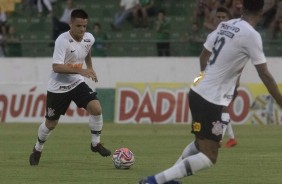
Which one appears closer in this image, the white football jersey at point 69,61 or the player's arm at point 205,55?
the player's arm at point 205,55

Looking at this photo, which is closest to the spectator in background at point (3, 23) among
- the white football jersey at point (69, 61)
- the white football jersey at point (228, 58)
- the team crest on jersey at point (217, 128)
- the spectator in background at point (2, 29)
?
the spectator in background at point (2, 29)

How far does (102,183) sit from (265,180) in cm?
199

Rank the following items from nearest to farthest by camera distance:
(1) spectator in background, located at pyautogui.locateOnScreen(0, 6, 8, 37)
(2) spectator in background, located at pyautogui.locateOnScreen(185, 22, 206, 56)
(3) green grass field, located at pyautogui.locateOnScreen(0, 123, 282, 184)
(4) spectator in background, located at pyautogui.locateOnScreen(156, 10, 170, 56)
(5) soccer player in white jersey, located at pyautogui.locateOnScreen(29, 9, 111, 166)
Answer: (3) green grass field, located at pyautogui.locateOnScreen(0, 123, 282, 184) → (5) soccer player in white jersey, located at pyautogui.locateOnScreen(29, 9, 111, 166) → (2) spectator in background, located at pyautogui.locateOnScreen(185, 22, 206, 56) → (4) spectator in background, located at pyautogui.locateOnScreen(156, 10, 170, 56) → (1) spectator in background, located at pyautogui.locateOnScreen(0, 6, 8, 37)

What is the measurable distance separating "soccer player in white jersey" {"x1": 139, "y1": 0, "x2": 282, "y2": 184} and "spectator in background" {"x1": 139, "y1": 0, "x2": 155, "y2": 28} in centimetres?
1660

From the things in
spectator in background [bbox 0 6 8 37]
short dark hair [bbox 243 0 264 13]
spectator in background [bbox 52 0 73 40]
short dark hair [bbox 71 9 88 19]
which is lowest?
spectator in background [bbox 0 6 8 37]

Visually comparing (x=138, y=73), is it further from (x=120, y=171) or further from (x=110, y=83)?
(x=120, y=171)

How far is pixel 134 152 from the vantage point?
15.8 metres

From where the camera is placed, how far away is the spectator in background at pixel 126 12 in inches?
1030

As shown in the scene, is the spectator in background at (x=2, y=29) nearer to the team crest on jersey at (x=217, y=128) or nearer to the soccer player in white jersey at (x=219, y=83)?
the soccer player in white jersey at (x=219, y=83)

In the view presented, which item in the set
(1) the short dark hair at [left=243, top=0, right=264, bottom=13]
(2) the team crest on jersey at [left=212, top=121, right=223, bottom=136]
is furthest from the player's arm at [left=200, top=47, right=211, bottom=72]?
(2) the team crest on jersey at [left=212, top=121, right=223, bottom=136]

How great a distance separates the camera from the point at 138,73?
2459cm

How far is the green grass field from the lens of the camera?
39.0ft

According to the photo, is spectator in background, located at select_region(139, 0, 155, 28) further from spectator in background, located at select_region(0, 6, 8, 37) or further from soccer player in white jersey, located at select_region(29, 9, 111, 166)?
soccer player in white jersey, located at select_region(29, 9, 111, 166)

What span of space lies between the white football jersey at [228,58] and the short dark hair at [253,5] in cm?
14
